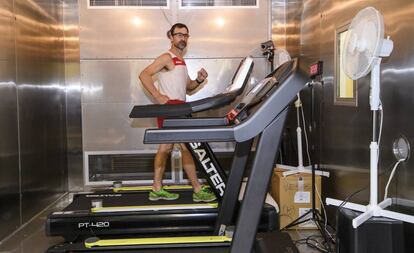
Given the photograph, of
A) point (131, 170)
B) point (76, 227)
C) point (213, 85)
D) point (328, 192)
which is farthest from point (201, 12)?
point (76, 227)

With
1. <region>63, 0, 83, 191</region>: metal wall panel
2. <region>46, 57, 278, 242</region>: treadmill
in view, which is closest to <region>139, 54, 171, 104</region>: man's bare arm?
<region>46, 57, 278, 242</region>: treadmill

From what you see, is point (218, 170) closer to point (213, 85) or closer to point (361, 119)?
point (361, 119)

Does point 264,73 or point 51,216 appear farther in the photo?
point 264,73

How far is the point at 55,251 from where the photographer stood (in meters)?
2.32

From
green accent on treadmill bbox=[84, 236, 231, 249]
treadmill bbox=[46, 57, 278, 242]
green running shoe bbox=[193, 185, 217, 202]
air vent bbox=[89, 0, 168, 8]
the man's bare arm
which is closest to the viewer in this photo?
green accent on treadmill bbox=[84, 236, 231, 249]

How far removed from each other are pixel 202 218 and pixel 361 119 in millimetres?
1358

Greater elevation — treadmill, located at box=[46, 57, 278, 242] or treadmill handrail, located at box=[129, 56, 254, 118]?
treadmill handrail, located at box=[129, 56, 254, 118]

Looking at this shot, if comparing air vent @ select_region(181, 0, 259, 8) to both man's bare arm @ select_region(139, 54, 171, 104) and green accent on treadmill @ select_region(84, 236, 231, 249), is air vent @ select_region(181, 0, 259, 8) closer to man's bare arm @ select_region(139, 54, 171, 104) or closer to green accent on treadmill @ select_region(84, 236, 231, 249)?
man's bare arm @ select_region(139, 54, 171, 104)

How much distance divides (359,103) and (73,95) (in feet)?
10.6

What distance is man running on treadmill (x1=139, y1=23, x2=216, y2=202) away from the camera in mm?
3357

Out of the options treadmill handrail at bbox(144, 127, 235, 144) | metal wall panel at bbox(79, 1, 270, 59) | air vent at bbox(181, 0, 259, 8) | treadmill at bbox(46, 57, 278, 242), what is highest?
air vent at bbox(181, 0, 259, 8)

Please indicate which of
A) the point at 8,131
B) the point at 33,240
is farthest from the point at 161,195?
the point at 8,131

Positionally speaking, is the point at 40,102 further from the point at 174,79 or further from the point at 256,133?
the point at 256,133

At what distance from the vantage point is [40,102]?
3.90 m
